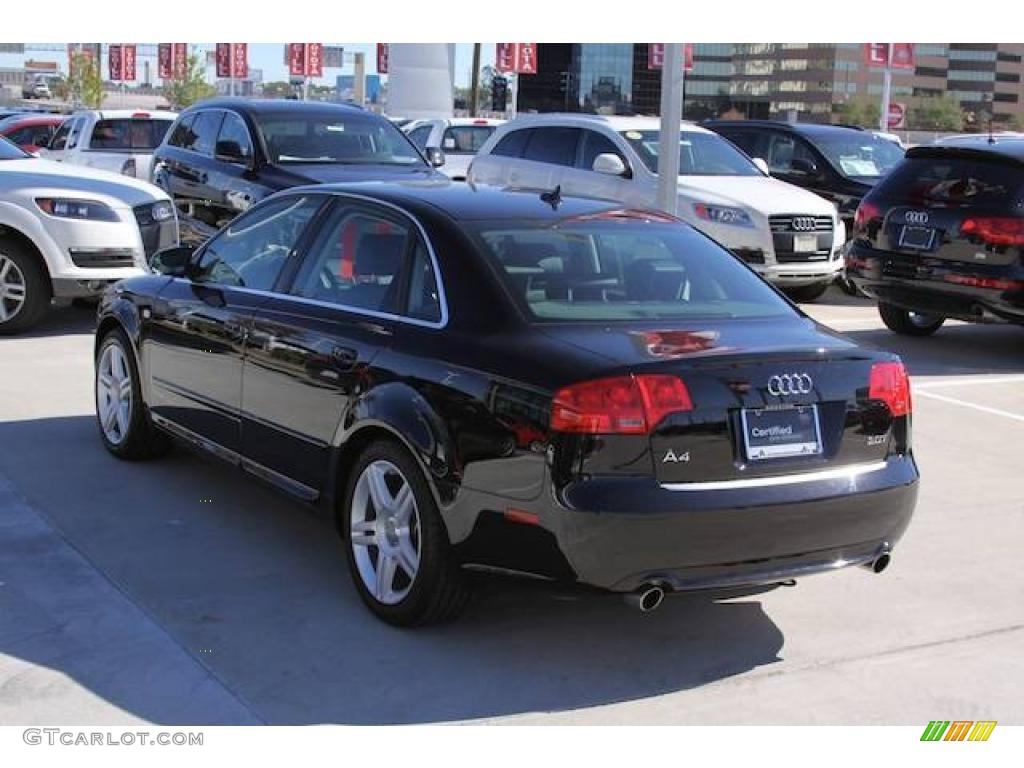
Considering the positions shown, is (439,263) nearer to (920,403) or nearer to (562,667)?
(562,667)

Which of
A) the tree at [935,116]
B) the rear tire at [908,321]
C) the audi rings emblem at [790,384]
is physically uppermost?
the tree at [935,116]

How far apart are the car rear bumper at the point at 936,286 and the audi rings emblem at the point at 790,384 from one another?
6.53m

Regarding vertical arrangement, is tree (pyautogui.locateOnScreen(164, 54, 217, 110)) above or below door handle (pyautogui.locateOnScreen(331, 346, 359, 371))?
above

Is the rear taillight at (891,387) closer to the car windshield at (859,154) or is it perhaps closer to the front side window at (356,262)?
the front side window at (356,262)

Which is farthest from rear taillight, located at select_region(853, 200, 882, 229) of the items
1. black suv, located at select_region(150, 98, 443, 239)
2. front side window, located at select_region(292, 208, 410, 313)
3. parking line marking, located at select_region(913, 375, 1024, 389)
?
front side window, located at select_region(292, 208, 410, 313)

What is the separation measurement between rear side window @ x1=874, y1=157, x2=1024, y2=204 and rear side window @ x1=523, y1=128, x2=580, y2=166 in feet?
13.0

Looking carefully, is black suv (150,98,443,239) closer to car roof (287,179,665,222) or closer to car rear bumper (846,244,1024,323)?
car rear bumper (846,244,1024,323)

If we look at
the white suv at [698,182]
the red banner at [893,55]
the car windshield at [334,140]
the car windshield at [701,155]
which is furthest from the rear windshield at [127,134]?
the red banner at [893,55]

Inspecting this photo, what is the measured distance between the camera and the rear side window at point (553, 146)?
1424 cm

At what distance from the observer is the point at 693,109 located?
116 meters

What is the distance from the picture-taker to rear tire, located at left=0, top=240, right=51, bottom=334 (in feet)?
33.9

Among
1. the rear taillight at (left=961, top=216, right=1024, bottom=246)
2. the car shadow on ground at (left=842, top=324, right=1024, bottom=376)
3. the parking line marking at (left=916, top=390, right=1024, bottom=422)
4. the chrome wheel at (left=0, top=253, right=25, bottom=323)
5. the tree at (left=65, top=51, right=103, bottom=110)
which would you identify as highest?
the tree at (left=65, top=51, right=103, bottom=110)

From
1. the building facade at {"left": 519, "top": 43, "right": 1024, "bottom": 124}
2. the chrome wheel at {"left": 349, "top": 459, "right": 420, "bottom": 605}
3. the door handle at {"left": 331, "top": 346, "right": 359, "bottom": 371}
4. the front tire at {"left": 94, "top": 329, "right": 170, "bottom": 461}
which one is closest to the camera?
the chrome wheel at {"left": 349, "top": 459, "right": 420, "bottom": 605}

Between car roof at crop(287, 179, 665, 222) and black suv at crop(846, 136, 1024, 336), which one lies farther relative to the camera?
black suv at crop(846, 136, 1024, 336)
